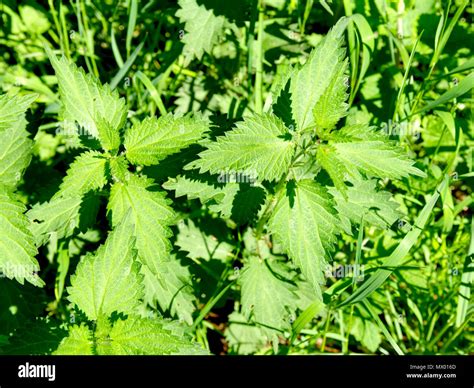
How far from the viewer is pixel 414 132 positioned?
3896mm

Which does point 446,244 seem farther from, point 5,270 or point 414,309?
point 5,270

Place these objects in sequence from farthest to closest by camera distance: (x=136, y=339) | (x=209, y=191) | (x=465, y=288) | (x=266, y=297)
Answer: (x=465, y=288)
(x=266, y=297)
(x=209, y=191)
(x=136, y=339)

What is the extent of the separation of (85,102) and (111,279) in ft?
3.24

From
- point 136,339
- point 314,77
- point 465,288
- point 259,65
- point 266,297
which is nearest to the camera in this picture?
point 136,339

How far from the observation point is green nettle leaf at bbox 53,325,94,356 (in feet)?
7.59

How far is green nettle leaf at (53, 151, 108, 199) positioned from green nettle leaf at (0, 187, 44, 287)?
205 millimetres

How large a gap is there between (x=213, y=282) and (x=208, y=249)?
24cm

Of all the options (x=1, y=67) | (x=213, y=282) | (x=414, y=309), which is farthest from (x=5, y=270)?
(x=414, y=309)

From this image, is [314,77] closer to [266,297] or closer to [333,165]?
[333,165]

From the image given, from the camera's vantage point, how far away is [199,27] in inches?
132

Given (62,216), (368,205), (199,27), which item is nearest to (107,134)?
(62,216)

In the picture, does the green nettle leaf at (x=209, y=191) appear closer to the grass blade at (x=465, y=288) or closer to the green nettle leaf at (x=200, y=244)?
the green nettle leaf at (x=200, y=244)

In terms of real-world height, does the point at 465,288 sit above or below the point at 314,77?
below
